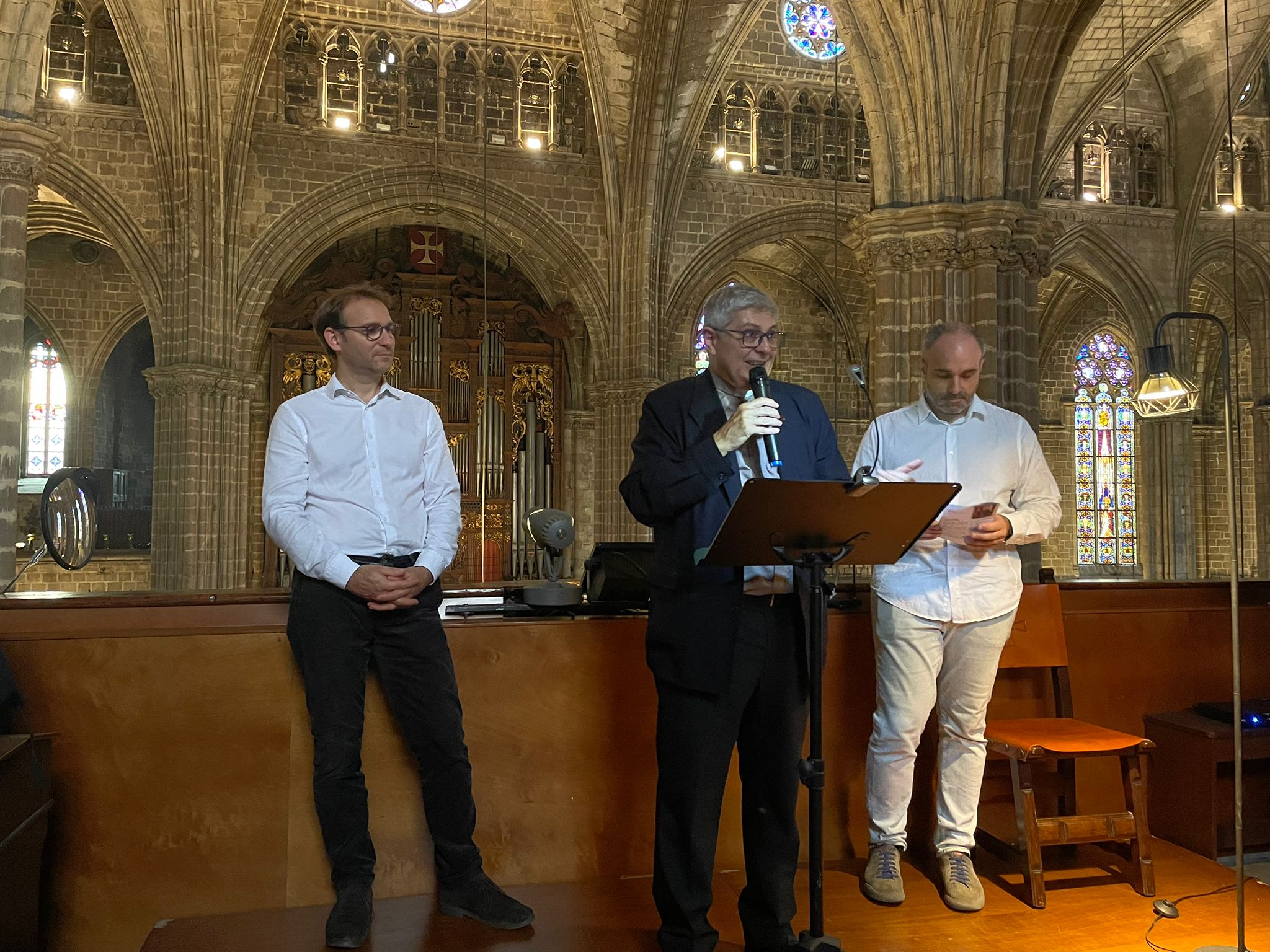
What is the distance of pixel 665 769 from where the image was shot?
2.55 metres

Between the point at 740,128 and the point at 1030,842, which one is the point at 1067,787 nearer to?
the point at 1030,842

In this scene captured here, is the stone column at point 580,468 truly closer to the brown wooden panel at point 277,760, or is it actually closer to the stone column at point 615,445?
the stone column at point 615,445

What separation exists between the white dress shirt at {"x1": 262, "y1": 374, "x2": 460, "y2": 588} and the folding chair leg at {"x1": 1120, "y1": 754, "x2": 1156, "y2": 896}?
2.16 meters

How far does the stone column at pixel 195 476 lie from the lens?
13.6 meters

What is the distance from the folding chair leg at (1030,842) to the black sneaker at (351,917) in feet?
6.12

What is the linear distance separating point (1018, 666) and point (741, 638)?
5.34ft

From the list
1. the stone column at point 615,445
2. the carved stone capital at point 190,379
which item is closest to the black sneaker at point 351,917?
the stone column at point 615,445

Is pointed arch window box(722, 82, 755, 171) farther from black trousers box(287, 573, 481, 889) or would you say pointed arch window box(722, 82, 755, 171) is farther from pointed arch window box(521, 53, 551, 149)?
black trousers box(287, 573, 481, 889)

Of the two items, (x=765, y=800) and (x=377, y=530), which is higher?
(x=377, y=530)

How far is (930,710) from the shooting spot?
10.1ft

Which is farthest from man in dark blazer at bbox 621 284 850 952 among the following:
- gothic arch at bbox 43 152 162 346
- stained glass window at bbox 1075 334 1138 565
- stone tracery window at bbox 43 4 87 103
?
stained glass window at bbox 1075 334 1138 565

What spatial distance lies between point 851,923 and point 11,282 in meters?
6.59

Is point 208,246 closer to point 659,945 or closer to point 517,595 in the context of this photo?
point 517,595

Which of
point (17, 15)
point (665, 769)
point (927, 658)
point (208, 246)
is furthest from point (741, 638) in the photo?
point (208, 246)
